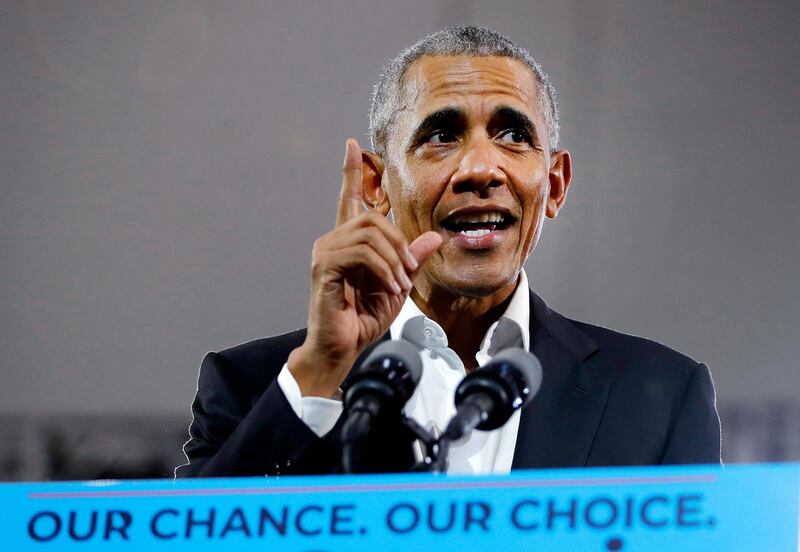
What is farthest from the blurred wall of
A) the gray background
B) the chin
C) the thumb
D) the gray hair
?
the thumb

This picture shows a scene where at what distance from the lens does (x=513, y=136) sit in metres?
1.81

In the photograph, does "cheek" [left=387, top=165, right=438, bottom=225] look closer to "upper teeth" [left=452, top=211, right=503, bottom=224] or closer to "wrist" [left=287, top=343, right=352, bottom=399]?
"upper teeth" [left=452, top=211, right=503, bottom=224]

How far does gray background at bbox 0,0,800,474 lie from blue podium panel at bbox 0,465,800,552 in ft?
3.64

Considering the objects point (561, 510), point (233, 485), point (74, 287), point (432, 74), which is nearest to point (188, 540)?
point (233, 485)

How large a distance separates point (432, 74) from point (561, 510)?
1.06 metres

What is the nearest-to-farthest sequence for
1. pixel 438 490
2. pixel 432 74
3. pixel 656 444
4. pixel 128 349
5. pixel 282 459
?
1. pixel 438 490
2. pixel 282 459
3. pixel 656 444
4. pixel 432 74
5. pixel 128 349

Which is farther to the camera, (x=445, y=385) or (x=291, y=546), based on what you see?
(x=445, y=385)

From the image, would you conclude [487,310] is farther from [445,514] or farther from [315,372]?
[445,514]

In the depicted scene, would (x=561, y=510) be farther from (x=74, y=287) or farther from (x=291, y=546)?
(x=74, y=287)

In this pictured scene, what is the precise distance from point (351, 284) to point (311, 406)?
0.61 feet

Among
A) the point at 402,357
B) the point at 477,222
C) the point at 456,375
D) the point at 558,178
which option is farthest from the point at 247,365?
the point at 402,357

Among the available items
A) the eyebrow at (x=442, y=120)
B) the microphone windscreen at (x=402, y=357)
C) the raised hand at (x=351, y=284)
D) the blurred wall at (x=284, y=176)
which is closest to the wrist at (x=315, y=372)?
the raised hand at (x=351, y=284)

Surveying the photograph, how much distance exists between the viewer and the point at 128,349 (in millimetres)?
2139

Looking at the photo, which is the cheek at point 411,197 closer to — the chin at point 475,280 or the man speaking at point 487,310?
the man speaking at point 487,310
